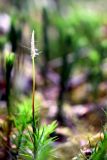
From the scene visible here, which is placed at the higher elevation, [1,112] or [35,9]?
[35,9]

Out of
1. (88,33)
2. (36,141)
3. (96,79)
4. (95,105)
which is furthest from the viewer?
(88,33)

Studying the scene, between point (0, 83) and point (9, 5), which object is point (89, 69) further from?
point (9, 5)

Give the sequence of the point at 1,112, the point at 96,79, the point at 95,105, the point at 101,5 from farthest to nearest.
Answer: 1. the point at 101,5
2. the point at 96,79
3. the point at 95,105
4. the point at 1,112

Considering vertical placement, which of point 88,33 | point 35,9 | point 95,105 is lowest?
point 95,105

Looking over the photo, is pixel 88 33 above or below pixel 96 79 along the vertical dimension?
above

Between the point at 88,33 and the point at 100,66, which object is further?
the point at 88,33

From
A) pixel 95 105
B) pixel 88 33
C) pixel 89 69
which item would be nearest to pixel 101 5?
pixel 88 33

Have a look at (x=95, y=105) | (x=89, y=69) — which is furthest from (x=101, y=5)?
(x=95, y=105)

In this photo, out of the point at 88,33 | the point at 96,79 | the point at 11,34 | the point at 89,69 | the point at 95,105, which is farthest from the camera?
the point at 88,33

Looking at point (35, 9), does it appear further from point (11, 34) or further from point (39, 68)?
point (11, 34)
